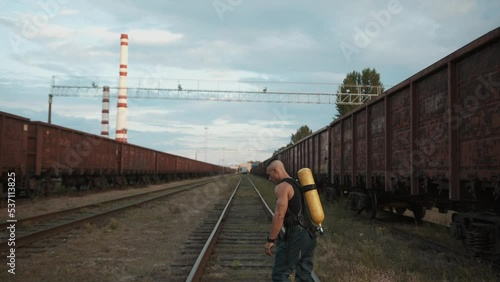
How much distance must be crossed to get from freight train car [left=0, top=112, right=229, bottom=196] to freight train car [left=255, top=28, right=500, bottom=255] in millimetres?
11252

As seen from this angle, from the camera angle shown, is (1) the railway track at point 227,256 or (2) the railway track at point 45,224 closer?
(1) the railway track at point 227,256

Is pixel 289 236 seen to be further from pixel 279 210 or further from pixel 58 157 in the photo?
pixel 58 157

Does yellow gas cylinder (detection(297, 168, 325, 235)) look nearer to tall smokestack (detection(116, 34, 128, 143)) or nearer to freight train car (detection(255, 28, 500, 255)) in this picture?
freight train car (detection(255, 28, 500, 255))

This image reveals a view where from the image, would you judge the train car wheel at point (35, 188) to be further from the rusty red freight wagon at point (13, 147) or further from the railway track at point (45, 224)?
the railway track at point (45, 224)

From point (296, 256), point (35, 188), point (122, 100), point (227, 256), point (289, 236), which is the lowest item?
point (227, 256)

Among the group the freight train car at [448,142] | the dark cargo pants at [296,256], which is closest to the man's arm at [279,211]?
the dark cargo pants at [296,256]

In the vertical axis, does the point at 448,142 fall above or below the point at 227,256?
above

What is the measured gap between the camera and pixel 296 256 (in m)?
3.77

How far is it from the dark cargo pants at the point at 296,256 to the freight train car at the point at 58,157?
1188 centimetres

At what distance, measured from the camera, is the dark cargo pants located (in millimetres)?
3746

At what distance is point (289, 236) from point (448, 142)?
3825mm

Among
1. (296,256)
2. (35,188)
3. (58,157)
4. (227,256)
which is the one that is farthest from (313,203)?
(58,157)

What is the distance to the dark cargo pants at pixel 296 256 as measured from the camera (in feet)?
12.3

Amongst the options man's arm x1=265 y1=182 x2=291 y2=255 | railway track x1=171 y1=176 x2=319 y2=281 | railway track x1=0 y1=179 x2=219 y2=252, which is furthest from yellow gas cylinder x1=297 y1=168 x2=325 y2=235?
railway track x1=0 y1=179 x2=219 y2=252
